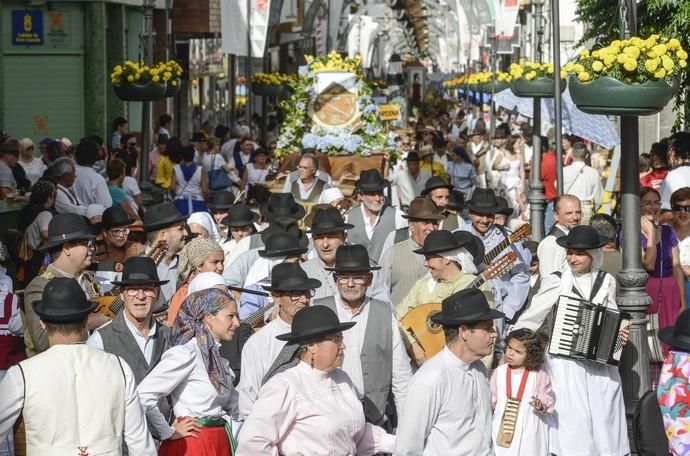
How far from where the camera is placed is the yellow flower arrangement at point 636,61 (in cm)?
1102

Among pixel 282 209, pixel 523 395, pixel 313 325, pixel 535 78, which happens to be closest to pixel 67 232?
pixel 523 395

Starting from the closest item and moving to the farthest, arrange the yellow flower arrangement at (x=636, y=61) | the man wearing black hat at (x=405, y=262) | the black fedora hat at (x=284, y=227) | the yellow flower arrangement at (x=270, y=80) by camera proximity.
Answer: the yellow flower arrangement at (x=636, y=61)
the man wearing black hat at (x=405, y=262)
the black fedora hat at (x=284, y=227)
the yellow flower arrangement at (x=270, y=80)

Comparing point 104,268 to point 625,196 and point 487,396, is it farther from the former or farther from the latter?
point 487,396

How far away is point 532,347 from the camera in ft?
31.6

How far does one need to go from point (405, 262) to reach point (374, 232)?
2.34m

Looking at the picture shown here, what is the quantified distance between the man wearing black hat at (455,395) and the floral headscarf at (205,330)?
103 cm

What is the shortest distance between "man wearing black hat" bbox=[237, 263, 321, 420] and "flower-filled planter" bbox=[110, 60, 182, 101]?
41.5 ft

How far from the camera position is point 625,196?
11570mm

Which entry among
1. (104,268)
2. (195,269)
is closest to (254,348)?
(195,269)

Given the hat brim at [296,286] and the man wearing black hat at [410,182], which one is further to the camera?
the man wearing black hat at [410,182]

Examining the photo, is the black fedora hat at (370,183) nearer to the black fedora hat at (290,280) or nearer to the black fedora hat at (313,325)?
the black fedora hat at (290,280)

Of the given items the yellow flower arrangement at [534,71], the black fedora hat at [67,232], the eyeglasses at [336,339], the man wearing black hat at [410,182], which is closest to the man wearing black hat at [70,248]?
the black fedora hat at [67,232]

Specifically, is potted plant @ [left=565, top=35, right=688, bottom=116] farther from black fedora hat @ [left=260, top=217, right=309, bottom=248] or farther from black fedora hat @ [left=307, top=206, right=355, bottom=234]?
black fedora hat @ [left=260, top=217, right=309, bottom=248]

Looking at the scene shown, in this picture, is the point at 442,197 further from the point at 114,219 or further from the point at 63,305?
the point at 63,305
